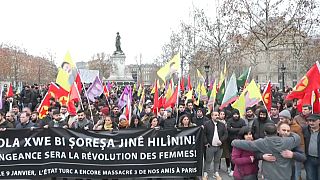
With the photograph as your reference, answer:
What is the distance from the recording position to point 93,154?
683 cm

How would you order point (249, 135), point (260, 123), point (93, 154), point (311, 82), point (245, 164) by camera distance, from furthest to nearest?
point (311, 82) → point (260, 123) → point (93, 154) → point (249, 135) → point (245, 164)

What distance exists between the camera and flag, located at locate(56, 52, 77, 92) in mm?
10288

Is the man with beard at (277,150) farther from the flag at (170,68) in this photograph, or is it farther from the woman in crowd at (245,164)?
the flag at (170,68)

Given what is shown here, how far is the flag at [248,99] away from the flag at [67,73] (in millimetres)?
4375

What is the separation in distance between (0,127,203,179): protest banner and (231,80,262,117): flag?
260 centimetres

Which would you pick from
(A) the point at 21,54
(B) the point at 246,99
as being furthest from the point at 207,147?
(A) the point at 21,54

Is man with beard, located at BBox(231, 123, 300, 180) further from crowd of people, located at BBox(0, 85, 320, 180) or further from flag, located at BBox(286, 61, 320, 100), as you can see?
flag, located at BBox(286, 61, 320, 100)

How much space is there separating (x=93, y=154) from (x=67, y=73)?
13.9 feet

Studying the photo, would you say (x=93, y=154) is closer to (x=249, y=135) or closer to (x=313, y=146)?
(x=249, y=135)

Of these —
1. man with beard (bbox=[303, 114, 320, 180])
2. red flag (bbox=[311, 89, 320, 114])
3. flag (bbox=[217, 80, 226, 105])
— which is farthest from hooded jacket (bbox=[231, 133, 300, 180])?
flag (bbox=[217, 80, 226, 105])

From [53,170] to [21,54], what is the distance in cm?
6633

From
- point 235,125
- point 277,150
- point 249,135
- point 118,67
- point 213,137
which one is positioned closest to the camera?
point 277,150

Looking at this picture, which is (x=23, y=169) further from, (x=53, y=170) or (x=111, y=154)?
(x=111, y=154)

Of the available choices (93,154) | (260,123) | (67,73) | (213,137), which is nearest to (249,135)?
(260,123)
